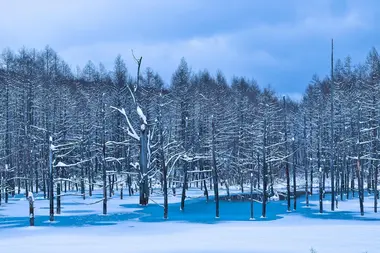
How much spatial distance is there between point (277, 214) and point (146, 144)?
→ 13.0m

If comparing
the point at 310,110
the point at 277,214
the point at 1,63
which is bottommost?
the point at 277,214

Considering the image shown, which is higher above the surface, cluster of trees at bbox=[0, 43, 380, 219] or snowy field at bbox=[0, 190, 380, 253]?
cluster of trees at bbox=[0, 43, 380, 219]

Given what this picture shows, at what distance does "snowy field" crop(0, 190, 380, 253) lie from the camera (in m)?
20.3

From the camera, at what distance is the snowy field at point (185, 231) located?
66.7ft

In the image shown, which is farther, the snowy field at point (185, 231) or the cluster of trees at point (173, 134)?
the cluster of trees at point (173, 134)

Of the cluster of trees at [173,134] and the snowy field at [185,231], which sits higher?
the cluster of trees at [173,134]

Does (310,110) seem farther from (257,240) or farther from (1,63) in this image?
(1,63)

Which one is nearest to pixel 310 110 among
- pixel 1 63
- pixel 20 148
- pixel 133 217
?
pixel 133 217

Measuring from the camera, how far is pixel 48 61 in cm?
9050

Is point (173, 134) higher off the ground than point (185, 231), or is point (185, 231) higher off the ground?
point (173, 134)

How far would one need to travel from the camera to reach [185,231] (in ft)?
89.4

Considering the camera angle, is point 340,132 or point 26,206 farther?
point 340,132

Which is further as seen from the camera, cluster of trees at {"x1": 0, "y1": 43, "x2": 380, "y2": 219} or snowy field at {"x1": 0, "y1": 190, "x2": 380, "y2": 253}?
cluster of trees at {"x1": 0, "y1": 43, "x2": 380, "y2": 219}

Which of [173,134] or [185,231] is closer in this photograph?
[185,231]
